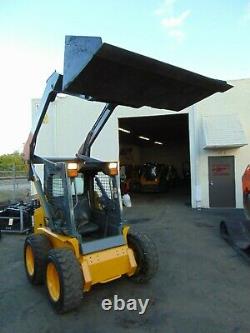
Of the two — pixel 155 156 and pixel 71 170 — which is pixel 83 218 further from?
pixel 155 156

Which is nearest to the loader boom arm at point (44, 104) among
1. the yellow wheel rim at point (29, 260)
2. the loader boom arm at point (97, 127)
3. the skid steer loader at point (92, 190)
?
the skid steer loader at point (92, 190)

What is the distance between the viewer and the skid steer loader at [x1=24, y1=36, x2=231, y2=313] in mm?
4027

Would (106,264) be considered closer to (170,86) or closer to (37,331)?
(37,331)

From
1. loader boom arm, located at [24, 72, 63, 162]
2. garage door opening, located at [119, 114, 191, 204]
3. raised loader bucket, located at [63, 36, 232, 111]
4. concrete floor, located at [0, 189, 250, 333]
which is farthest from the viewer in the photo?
garage door opening, located at [119, 114, 191, 204]

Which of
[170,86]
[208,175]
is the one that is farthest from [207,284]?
[208,175]

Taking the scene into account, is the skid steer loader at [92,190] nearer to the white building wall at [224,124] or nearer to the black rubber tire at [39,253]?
the black rubber tire at [39,253]

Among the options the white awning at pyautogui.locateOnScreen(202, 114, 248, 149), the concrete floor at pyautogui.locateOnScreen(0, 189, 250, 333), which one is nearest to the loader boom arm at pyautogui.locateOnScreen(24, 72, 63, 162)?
the concrete floor at pyautogui.locateOnScreen(0, 189, 250, 333)

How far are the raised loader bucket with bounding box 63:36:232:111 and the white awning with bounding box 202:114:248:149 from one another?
8.01 meters

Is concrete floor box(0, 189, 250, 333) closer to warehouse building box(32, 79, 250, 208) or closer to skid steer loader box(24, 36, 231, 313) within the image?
skid steer loader box(24, 36, 231, 313)

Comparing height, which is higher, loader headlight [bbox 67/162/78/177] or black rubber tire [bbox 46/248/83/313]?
loader headlight [bbox 67/162/78/177]

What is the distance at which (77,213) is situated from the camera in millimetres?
5809

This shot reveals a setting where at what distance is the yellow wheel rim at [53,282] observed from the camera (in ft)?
15.4

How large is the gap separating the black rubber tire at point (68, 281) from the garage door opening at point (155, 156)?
1167 centimetres

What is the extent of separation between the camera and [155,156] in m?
32.8
